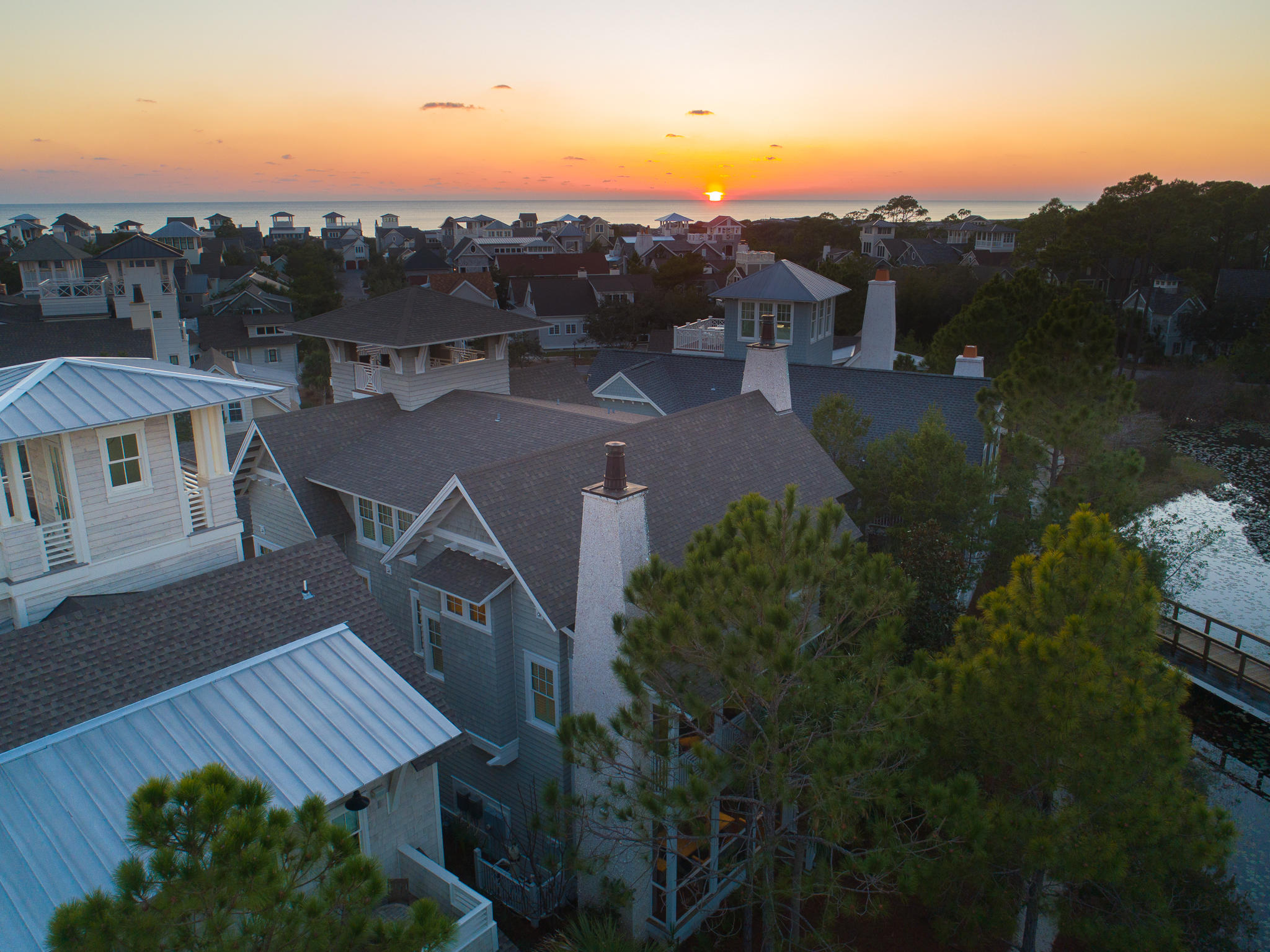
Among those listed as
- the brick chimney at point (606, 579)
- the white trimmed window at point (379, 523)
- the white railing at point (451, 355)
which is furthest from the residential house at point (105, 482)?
the white railing at point (451, 355)

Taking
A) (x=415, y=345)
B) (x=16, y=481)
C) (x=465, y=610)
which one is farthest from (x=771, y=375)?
(x=16, y=481)

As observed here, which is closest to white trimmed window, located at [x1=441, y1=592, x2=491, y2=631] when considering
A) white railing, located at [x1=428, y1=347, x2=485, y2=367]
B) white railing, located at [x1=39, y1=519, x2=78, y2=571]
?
white railing, located at [x1=39, y1=519, x2=78, y2=571]

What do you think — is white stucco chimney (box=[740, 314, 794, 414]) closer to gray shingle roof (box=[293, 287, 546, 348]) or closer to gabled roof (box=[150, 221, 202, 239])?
gray shingle roof (box=[293, 287, 546, 348])

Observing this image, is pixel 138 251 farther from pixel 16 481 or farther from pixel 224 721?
pixel 224 721

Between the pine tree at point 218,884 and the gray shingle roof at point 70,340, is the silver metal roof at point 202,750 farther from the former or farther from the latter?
the gray shingle roof at point 70,340

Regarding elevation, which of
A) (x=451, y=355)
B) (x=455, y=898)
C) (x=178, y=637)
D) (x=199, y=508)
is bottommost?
(x=455, y=898)

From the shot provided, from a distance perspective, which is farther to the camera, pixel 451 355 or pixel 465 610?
pixel 451 355
